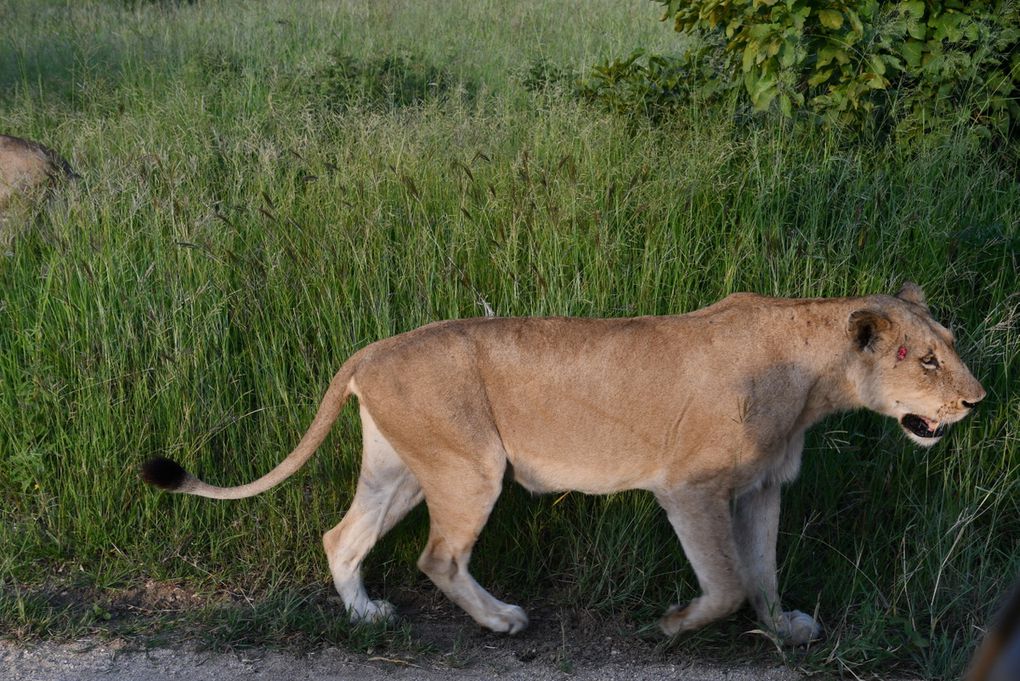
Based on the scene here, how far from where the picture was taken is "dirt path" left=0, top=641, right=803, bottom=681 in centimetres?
361

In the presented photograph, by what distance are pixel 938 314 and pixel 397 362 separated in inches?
103

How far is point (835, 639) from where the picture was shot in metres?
3.87

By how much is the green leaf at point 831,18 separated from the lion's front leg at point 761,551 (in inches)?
105

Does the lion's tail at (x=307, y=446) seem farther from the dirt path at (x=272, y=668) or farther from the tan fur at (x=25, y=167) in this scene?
the tan fur at (x=25, y=167)

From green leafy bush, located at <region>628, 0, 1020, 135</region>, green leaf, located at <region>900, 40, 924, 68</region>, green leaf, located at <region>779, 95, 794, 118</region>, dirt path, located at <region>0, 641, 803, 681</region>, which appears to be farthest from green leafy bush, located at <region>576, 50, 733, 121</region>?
dirt path, located at <region>0, 641, 803, 681</region>

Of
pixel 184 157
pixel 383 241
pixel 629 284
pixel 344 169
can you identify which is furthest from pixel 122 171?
pixel 629 284

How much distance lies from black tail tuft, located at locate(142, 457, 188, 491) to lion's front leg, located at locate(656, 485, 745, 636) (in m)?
1.65

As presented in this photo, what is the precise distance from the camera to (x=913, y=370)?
12.7 feet

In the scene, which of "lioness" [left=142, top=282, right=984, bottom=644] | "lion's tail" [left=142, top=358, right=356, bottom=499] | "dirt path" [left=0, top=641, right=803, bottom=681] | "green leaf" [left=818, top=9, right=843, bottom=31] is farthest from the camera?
"green leaf" [left=818, top=9, right=843, bottom=31]

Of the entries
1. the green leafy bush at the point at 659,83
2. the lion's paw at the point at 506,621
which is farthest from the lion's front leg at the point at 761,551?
the green leafy bush at the point at 659,83

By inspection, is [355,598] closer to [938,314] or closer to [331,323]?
[331,323]

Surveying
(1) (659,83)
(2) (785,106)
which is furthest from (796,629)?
(1) (659,83)

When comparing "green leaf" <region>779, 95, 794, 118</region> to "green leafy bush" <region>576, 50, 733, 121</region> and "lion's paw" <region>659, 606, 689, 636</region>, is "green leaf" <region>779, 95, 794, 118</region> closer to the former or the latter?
"green leafy bush" <region>576, 50, 733, 121</region>

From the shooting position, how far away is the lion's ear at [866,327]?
3777 mm
